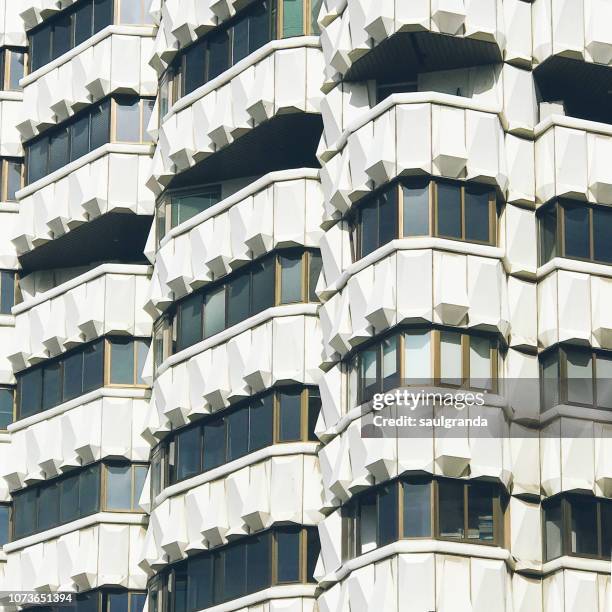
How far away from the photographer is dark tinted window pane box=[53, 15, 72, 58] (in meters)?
89.1

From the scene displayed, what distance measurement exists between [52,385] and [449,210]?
70.1ft

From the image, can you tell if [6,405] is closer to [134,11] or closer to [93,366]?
[93,366]

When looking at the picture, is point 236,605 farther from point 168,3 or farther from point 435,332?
point 168,3

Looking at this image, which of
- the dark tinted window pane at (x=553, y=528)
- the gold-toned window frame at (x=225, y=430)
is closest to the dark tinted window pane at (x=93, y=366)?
the gold-toned window frame at (x=225, y=430)

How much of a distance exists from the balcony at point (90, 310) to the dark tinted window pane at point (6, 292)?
3.54 m

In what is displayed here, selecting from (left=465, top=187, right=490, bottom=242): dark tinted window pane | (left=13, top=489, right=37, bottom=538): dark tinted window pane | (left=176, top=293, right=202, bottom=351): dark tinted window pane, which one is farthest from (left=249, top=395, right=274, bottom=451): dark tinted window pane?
(left=13, top=489, right=37, bottom=538): dark tinted window pane

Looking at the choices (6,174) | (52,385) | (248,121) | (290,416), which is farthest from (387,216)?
(6,174)

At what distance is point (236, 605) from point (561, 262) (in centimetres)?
1352

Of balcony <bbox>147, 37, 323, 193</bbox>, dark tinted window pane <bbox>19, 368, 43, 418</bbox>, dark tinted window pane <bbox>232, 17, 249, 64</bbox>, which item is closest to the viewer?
balcony <bbox>147, 37, 323, 193</bbox>

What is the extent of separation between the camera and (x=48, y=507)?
83.3 m

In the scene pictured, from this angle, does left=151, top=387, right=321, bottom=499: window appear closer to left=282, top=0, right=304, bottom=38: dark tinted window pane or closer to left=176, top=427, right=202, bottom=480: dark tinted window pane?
left=176, top=427, right=202, bottom=480: dark tinted window pane

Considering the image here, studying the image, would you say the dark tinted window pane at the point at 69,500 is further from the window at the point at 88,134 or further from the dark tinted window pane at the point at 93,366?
the window at the point at 88,134

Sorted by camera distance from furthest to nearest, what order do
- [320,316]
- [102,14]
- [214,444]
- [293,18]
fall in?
[102,14] → [293,18] → [214,444] → [320,316]

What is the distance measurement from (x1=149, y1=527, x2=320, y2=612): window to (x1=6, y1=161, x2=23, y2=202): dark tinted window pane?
807 inches
